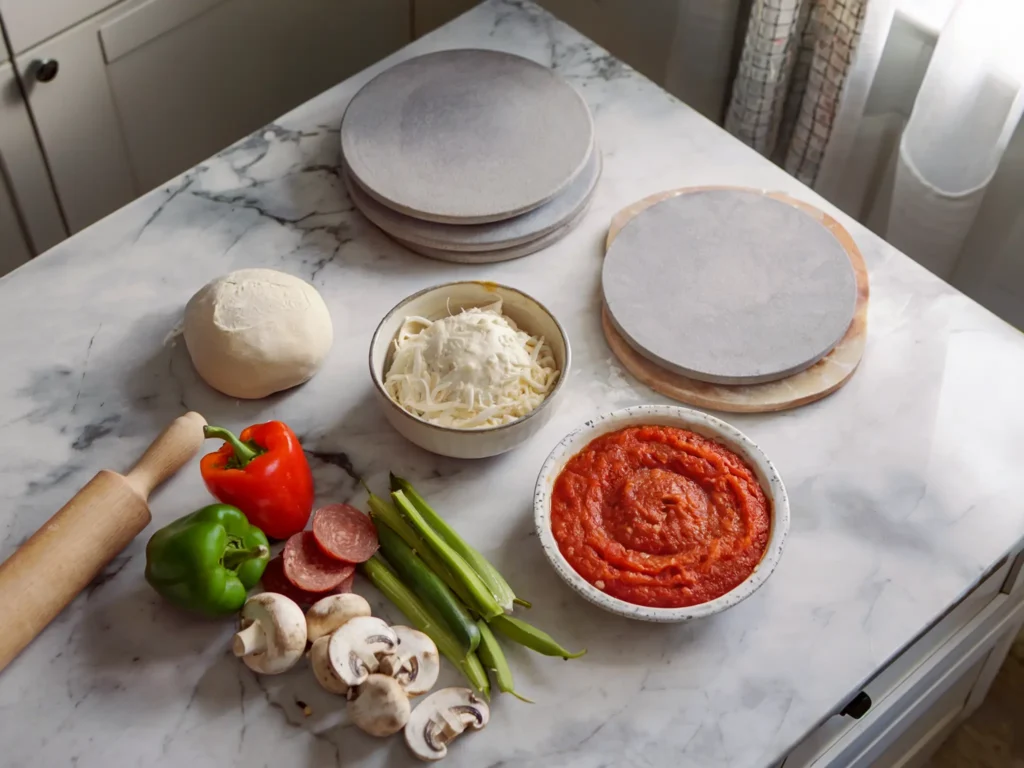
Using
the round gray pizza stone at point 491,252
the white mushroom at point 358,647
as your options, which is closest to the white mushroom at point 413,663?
the white mushroom at point 358,647

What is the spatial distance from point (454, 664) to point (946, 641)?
0.64 m

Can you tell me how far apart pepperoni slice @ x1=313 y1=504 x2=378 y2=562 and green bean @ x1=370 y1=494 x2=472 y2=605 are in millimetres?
17

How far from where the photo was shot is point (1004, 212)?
1.75 metres

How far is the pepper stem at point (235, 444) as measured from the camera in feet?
3.74

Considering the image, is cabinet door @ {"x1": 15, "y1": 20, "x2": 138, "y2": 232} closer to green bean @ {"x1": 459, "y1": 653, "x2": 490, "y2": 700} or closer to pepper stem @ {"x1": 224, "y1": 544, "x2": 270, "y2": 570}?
pepper stem @ {"x1": 224, "y1": 544, "x2": 270, "y2": 570}

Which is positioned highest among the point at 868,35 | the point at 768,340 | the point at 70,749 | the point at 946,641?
the point at 868,35

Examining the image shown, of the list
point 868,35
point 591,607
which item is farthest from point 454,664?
point 868,35

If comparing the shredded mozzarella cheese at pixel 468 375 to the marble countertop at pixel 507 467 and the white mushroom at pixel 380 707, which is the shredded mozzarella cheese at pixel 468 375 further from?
the white mushroom at pixel 380 707

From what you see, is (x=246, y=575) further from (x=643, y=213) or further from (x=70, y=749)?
(x=643, y=213)

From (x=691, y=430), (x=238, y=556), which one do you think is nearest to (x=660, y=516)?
(x=691, y=430)

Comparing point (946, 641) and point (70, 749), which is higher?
point (70, 749)

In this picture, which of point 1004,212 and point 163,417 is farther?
point 1004,212

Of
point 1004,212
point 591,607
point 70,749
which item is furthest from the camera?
point 1004,212

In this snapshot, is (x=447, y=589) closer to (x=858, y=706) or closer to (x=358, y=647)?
(x=358, y=647)
